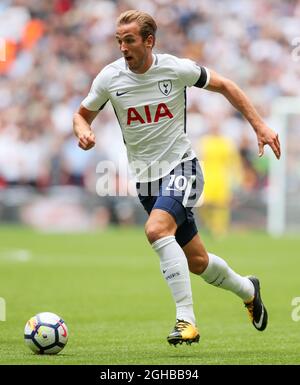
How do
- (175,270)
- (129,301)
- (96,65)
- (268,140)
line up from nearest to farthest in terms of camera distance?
(175,270) < (268,140) < (129,301) < (96,65)

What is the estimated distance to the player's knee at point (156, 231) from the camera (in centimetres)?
700

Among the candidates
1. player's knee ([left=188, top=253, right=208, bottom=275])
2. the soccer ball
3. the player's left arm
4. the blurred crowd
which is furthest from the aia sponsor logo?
the blurred crowd

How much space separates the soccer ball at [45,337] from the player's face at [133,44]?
1.96 metres

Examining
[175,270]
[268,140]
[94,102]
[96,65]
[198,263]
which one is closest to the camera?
[175,270]

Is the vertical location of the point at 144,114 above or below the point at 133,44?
below

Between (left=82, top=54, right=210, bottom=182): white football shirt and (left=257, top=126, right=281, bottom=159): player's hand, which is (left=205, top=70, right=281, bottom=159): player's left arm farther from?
(left=82, top=54, right=210, bottom=182): white football shirt

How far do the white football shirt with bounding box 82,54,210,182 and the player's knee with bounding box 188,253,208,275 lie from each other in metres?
0.69

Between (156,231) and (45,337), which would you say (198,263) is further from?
(45,337)

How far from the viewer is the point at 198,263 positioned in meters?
7.61

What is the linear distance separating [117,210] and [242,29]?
517cm

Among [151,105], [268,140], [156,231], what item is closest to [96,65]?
[151,105]

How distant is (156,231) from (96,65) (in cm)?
1683

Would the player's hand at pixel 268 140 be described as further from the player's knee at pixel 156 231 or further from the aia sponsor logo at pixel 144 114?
the player's knee at pixel 156 231
